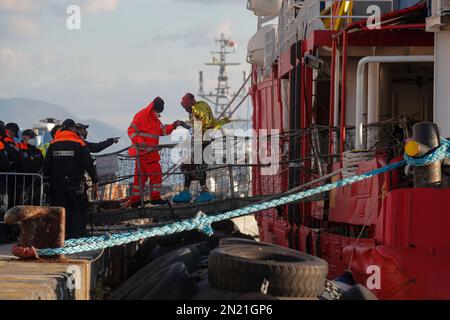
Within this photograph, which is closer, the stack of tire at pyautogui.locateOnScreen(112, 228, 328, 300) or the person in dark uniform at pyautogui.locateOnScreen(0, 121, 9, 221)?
the stack of tire at pyautogui.locateOnScreen(112, 228, 328, 300)

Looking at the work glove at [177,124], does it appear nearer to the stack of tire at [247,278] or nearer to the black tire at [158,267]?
the black tire at [158,267]

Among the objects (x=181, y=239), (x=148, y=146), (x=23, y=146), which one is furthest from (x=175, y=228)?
(x=23, y=146)

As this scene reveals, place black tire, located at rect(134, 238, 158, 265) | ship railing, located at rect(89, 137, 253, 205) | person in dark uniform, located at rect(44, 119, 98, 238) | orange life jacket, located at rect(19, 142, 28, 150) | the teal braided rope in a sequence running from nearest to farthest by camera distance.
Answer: the teal braided rope < person in dark uniform, located at rect(44, 119, 98, 238) < black tire, located at rect(134, 238, 158, 265) < ship railing, located at rect(89, 137, 253, 205) < orange life jacket, located at rect(19, 142, 28, 150)

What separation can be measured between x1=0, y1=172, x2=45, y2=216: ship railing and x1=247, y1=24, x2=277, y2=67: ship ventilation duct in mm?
5749

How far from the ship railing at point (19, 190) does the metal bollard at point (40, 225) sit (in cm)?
382

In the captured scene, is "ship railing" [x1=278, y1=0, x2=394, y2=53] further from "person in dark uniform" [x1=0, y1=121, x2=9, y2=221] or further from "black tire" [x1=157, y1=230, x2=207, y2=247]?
"person in dark uniform" [x1=0, y1=121, x2=9, y2=221]

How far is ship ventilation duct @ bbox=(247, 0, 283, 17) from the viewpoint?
17.3 metres

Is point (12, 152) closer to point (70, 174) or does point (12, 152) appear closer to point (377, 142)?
point (70, 174)

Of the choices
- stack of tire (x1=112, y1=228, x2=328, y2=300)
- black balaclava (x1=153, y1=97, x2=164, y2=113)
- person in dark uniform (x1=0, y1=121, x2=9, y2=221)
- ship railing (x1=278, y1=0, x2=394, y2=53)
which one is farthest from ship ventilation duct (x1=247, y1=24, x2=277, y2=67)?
stack of tire (x1=112, y1=228, x2=328, y2=300)

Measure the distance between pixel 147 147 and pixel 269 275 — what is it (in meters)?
6.91

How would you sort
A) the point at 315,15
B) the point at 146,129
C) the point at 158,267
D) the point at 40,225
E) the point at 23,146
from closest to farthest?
the point at 40,225, the point at 158,267, the point at 315,15, the point at 146,129, the point at 23,146

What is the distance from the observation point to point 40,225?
25.7 ft
